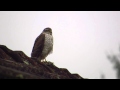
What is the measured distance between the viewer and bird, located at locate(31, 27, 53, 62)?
7.68 meters

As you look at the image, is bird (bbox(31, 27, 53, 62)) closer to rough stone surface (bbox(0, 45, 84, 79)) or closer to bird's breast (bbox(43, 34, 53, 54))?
bird's breast (bbox(43, 34, 53, 54))

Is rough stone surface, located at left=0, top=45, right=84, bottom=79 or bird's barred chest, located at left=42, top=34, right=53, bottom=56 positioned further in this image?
bird's barred chest, located at left=42, top=34, right=53, bottom=56

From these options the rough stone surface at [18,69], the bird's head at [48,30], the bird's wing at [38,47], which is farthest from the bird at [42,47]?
the rough stone surface at [18,69]

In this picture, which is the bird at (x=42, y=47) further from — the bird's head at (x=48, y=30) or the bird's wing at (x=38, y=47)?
the bird's head at (x=48, y=30)

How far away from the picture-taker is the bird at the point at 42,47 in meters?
7.68

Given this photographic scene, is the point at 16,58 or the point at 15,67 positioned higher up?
the point at 16,58

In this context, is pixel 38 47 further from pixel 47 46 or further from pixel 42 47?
pixel 47 46

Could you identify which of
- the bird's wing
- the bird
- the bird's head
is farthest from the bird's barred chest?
the bird's head
